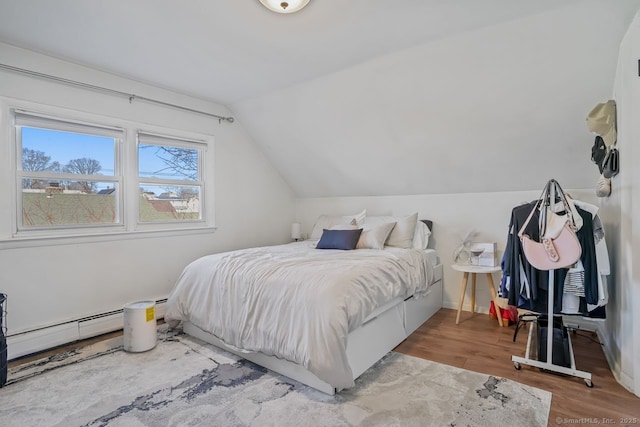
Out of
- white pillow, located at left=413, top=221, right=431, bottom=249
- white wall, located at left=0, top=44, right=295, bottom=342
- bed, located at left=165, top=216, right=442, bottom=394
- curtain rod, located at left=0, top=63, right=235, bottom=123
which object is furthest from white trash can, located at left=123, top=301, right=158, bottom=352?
white pillow, located at left=413, top=221, right=431, bottom=249

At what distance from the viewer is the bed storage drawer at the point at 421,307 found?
9.20 ft

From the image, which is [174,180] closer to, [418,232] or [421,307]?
[418,232]

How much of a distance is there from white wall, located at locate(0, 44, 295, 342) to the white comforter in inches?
28.7

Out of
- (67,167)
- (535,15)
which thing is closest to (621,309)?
(535,15)

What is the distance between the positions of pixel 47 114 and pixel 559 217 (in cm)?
393

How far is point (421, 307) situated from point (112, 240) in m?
3.01

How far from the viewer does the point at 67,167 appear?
290cm

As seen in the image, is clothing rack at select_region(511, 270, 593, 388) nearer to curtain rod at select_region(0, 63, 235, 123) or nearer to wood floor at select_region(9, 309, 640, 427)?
wood floor at select_region(9, 309, 640, 427)

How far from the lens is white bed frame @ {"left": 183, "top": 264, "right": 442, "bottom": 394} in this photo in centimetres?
203

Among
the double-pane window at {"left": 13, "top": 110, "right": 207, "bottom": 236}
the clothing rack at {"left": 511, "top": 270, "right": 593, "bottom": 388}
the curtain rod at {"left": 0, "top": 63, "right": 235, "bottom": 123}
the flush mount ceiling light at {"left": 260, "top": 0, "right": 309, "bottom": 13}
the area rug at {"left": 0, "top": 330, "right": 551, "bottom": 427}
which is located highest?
the flush mount ceiling light at {"left": 260, "top": 0, "right": 309, "bottom": 13}

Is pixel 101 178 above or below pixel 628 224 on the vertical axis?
above

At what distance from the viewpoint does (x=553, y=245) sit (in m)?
1.96

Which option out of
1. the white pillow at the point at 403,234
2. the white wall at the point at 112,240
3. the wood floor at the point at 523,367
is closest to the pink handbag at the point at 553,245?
the wood floor at the point at 523,367

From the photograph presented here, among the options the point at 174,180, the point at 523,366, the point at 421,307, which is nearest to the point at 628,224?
the point at 523,366
